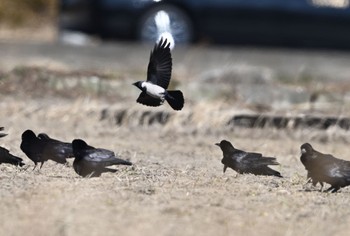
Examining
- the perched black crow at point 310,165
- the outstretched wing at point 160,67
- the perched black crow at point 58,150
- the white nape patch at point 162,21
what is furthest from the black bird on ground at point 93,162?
the white nape patch at point 162,21

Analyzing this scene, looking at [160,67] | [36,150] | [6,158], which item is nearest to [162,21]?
[160,67]

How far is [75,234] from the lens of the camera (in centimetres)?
580

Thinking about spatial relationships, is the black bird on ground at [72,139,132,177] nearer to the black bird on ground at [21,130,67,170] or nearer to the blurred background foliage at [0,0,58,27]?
the black bird on ground at [21,130,67,170]

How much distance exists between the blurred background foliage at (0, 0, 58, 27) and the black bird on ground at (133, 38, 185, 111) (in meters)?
17.9

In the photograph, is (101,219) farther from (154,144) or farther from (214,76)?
(214,76)

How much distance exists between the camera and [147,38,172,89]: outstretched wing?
26.4ft

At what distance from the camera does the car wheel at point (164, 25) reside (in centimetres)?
2028

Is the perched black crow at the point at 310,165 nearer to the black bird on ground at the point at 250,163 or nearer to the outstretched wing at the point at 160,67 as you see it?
the black bird on ground at the point at 250,163

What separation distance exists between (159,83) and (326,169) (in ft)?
4.63

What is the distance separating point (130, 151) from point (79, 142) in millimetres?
1828

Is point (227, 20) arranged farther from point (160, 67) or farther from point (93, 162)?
point (93, 162)

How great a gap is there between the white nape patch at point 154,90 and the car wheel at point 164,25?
12198 mm

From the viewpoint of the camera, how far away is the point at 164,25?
20.4 meters

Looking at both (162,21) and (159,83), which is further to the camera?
(162,21)
